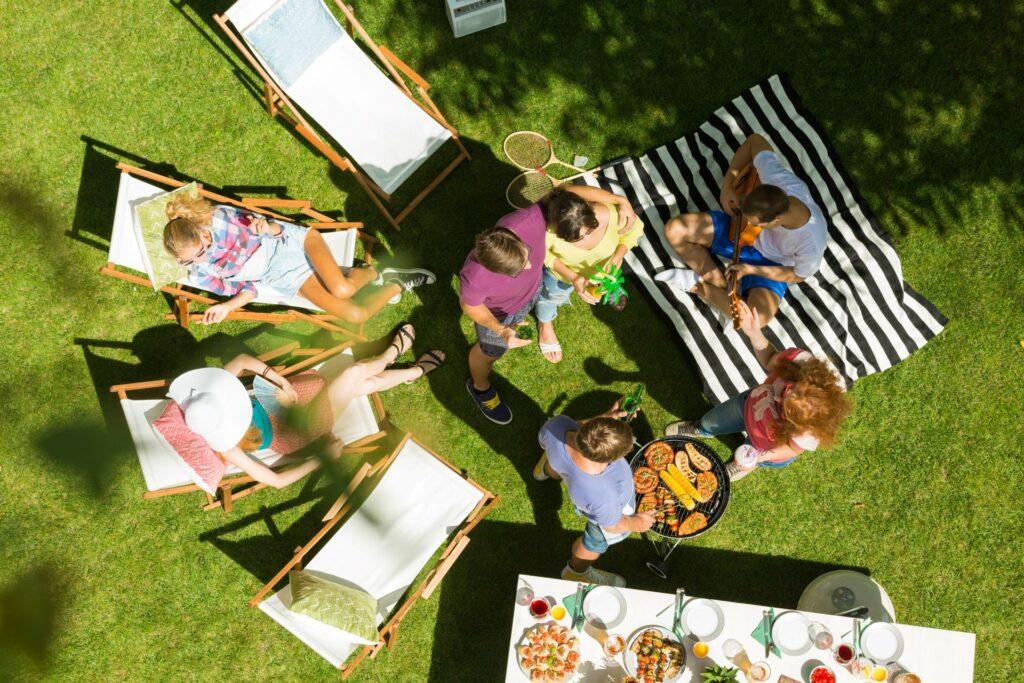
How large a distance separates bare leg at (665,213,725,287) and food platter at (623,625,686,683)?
238cm

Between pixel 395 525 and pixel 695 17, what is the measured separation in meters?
4.55

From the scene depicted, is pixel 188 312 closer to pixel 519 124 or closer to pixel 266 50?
pixel 266 50

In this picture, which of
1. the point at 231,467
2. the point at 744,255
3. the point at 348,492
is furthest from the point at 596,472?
the point at 231,467

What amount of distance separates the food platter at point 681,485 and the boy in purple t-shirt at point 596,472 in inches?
7.7

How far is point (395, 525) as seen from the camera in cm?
455

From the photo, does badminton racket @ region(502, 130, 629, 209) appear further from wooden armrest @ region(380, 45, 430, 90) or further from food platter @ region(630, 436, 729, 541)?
food platter @ region(630, 436, 729, 541)

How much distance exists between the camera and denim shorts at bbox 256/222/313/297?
4504 mm

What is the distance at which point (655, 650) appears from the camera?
12.8ft

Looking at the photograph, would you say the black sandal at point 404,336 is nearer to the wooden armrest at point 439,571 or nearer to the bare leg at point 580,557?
the wooden armrest at point 439,571

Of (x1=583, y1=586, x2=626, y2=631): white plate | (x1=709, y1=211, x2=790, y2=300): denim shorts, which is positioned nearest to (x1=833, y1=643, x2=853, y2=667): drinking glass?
(x1=583, y1=586, x2=626, y2=631): white plate

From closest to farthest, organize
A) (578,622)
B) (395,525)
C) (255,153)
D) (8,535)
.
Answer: (578,622) < (395,525) < (8,535) < (255,153)

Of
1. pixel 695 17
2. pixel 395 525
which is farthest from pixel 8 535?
pixel 695 17

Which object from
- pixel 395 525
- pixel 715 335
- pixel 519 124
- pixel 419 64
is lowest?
pixel 715 335

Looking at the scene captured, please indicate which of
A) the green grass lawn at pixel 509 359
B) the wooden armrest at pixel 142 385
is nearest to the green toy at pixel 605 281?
the green grass lawn at pixel 509 359
